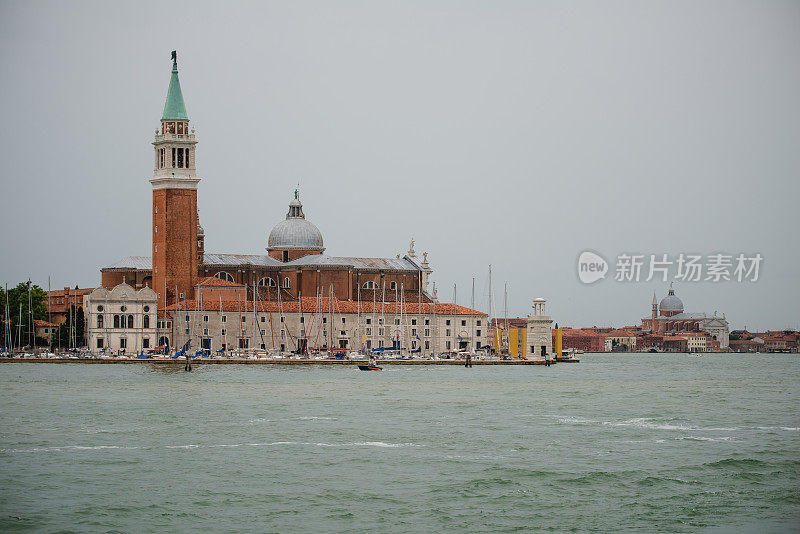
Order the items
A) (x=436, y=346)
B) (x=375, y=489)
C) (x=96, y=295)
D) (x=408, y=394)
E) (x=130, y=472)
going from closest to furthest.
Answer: (x=375, y=489)
(x=130, y=472)
(x=408, y=394)
(x=96, y=295)
(x=436, y=346)

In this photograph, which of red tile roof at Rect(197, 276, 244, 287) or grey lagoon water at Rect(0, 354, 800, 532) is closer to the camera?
grey lagoon water at Rect(0, 354, 800, 532)

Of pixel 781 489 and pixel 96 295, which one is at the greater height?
pixel 96 295

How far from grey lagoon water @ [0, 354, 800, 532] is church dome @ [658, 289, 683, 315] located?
146795 millimetres

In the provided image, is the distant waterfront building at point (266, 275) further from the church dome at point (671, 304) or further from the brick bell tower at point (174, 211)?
the church dome at point (671, 304)

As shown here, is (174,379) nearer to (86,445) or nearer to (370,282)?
(86,445)

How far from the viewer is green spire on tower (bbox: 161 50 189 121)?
75.1m

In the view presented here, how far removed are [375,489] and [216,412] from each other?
534 inches

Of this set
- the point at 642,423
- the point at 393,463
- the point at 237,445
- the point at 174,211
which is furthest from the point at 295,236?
the point at 393,463

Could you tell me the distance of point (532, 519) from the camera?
56.7 feet

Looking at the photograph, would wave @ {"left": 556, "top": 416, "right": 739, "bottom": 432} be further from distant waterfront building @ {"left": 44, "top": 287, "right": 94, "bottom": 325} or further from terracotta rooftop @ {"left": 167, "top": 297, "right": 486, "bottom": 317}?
distant waterfront building @ {"left": 44, "top": 287, "right": 94, "bottom": 325}

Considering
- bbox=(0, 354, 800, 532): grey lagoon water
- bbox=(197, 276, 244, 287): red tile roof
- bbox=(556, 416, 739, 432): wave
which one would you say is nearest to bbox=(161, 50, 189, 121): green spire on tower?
bbox=(197, 276, 244, 287): red tile roof

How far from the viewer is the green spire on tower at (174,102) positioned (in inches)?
2955

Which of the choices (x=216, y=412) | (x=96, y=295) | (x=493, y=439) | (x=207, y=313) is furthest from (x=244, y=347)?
(x=493, y=439)

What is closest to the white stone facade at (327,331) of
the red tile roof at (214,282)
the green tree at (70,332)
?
the red tile roof at (214,282)
